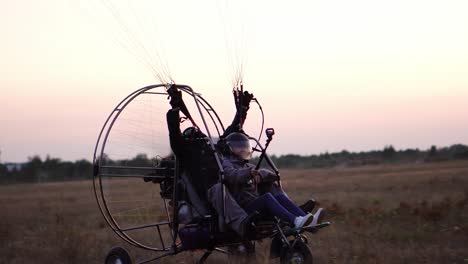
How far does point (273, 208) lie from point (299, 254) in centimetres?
65

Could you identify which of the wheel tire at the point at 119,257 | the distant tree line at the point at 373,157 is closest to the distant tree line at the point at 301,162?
the distant tree line at the point at 373,157

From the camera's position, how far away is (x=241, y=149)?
9242 millimetres

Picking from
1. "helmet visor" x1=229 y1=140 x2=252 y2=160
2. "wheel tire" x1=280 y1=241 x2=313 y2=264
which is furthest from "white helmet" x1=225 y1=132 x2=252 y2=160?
"wheel tire" x1=280 y1=241 x2=313 y2=264

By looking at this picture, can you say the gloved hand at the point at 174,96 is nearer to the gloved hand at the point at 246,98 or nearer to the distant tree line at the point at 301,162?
the gloved hand at the point at 246,98

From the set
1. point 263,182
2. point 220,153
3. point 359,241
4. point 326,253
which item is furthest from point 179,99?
point 359,241

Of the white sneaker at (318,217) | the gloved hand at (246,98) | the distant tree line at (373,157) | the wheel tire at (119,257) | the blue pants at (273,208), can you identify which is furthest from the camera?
the distant tree line at (373,157)

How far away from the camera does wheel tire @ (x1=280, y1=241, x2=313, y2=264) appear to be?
8.36 m

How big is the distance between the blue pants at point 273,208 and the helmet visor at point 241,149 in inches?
27.3

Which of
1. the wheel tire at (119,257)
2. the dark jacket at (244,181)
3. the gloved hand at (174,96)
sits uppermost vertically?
the gloved hand at (174,96)

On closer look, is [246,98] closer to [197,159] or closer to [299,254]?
[197,159]

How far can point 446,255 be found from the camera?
399 inches

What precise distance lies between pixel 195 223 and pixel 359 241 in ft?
12.0

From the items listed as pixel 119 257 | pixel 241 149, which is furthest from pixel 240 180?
pixel 119 257

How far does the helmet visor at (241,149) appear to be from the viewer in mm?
9227
